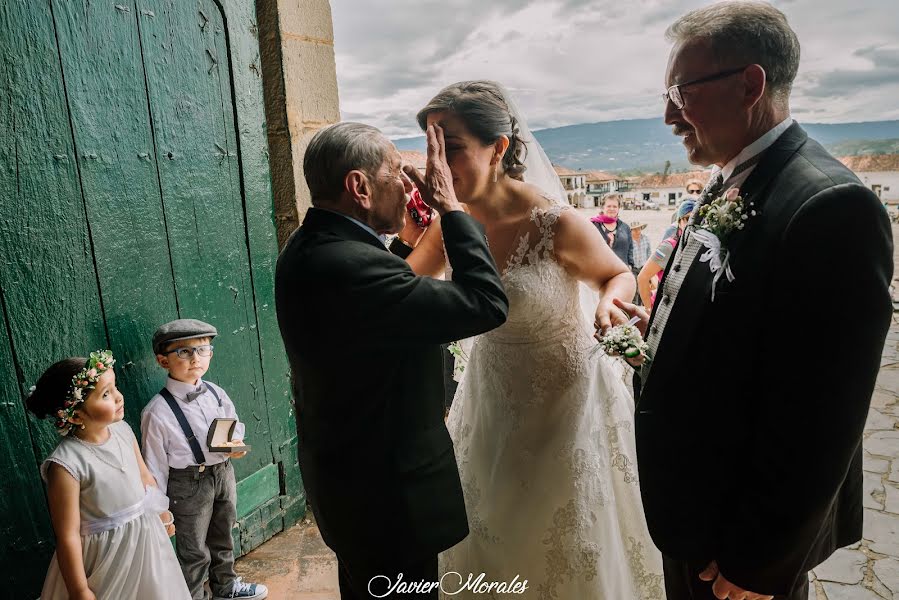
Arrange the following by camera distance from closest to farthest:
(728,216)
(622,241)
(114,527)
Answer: (728,216) < (114,527) < (622,241)

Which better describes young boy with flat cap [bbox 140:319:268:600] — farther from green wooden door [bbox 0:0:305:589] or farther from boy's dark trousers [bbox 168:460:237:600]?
green wooden door [bbox 0:0:305:589]

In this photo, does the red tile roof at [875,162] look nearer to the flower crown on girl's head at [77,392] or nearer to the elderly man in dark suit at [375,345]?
the elderly man in dark suit at [375,345]

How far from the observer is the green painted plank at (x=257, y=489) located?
2.94 metres

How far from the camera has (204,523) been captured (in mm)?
2490

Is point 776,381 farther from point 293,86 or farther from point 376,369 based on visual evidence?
point 293,86

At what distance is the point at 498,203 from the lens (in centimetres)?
234

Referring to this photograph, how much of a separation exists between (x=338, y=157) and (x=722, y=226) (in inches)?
41.4

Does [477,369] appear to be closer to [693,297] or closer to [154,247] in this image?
[693,297]

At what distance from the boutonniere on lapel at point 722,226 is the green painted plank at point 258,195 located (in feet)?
7.48

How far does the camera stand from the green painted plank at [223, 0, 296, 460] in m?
2.78

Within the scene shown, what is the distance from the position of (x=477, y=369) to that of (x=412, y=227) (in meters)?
0.79

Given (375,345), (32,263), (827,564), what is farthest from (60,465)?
(827,564)

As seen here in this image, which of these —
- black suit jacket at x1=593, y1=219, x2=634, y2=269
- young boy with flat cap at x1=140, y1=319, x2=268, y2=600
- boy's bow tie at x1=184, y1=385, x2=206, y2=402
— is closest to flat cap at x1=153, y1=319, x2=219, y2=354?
young boy with flat cap at x1=140, y1=319, x2=268, y2=600

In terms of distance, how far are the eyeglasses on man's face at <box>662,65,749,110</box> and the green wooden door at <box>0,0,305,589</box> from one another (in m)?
2.11
